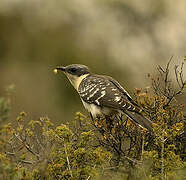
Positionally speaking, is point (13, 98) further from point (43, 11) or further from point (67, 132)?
point (67, 132)

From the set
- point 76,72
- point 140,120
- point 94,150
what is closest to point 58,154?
→ point 94,150

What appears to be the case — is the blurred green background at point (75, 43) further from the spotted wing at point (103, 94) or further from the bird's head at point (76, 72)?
the spotted wing at point (103, 94)

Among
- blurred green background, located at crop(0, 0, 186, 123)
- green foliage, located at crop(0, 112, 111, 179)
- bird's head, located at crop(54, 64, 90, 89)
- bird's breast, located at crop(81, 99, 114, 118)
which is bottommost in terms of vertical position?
green foliage, located at crop(0, 112, 111, 179)

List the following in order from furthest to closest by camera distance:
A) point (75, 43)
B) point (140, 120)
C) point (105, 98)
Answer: point (75, 43)
point (105, 98)
point (140, 120)

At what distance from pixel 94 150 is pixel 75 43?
55.1ft

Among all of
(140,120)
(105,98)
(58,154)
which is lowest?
(58,154)

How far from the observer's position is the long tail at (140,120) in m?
4.54

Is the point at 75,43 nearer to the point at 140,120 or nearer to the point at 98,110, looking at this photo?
the point at 98,110

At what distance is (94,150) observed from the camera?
13.6 ft

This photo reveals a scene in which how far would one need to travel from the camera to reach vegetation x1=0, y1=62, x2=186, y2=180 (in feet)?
12.1

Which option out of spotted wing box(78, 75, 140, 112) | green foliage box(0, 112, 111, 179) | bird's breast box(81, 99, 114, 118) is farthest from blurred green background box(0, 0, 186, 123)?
green foliage box(0, 112, 111, 179)

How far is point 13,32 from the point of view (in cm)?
2119

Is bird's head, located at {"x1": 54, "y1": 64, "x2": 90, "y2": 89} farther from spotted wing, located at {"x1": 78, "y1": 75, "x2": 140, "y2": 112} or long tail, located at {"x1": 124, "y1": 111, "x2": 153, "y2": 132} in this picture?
long tail, located at {"x1": 124, "y1": 111, "x2": 153, "y2": 132}

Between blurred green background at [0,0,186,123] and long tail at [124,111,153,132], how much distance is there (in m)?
9.20
